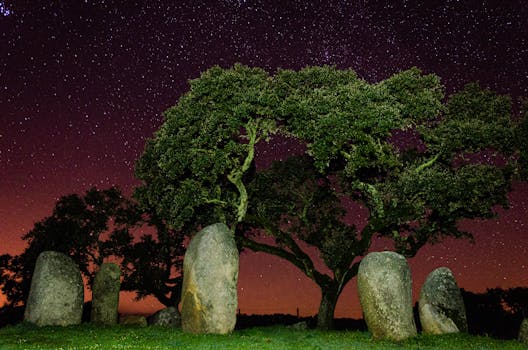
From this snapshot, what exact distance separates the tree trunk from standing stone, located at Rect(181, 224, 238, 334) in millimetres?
10357

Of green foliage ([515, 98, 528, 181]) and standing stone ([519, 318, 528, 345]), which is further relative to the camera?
green foliage ([515, 98, 528, 181])

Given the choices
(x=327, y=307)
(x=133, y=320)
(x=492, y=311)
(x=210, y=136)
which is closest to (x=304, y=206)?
(x=327, y=307)

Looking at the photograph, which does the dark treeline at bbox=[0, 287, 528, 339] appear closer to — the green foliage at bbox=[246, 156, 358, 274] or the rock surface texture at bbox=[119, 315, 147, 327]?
the green foliage at bbox=[246, 156, 358, 274]

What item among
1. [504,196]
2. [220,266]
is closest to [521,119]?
[504,196]

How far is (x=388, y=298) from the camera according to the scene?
22.5 metres

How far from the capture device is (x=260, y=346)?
1961 cm

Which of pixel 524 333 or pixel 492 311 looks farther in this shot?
pixel 492 311

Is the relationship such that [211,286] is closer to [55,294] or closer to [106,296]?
[106,296]

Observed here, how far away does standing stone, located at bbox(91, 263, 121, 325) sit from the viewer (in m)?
30.9

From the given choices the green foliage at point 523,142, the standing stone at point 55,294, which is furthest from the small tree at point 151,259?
the green foliage at point 523,142

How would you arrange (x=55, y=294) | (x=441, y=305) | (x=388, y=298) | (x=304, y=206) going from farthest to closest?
(x=304, y=206), (x=55, y=294), (x=441, y=305), (x=388, y=298)

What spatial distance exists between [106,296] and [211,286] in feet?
31.4

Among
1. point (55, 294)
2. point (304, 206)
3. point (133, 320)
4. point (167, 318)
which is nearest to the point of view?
point (55, 294)

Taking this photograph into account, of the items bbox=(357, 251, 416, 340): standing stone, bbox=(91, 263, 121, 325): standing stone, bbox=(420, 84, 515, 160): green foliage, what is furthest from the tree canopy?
bbox=(357, 251, 416, 340): standing stone
